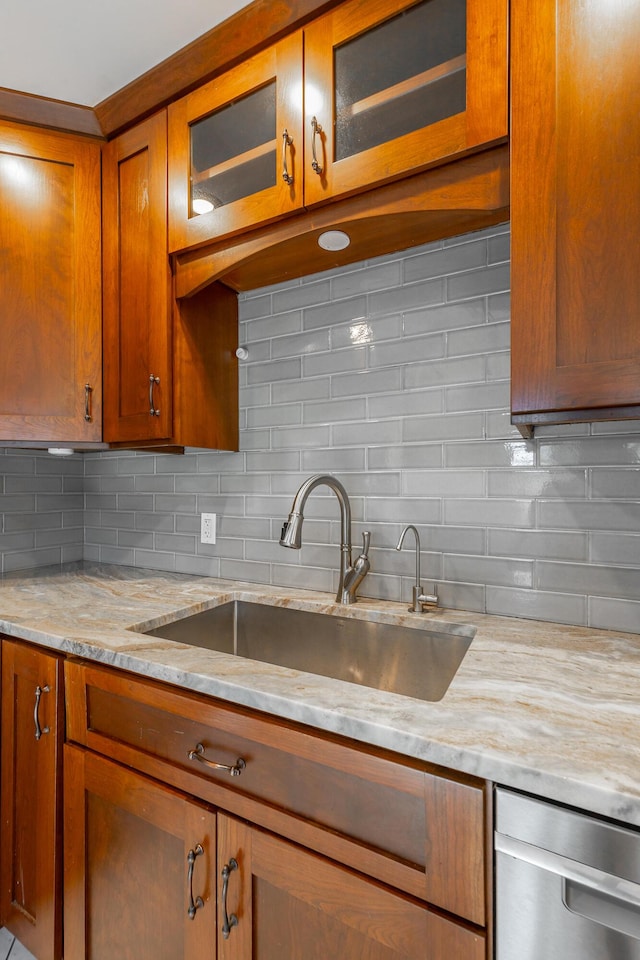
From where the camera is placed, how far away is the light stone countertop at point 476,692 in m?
0.65

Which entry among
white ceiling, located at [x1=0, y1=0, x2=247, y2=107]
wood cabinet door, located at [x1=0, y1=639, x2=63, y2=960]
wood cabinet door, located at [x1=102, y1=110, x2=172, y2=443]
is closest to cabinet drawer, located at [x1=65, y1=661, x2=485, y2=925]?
wood cabinet door, located at [x1=0, y1=639, x2=63, y2=960]

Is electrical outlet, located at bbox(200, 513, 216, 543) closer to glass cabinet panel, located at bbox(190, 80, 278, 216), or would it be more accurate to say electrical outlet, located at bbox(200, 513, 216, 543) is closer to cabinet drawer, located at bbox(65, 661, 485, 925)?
cabinet drawer, located at bbox(65, 661, 485, 925)

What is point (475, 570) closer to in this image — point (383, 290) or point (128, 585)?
point (383, 290)

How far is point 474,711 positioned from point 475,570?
61 cm

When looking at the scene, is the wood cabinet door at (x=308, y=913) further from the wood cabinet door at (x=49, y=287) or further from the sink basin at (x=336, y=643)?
the wood cabinet door at (x=49, y=287)

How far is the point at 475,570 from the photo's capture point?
1.35 meters

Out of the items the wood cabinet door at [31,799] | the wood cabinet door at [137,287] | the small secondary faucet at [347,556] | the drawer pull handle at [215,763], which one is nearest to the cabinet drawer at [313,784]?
the drawer pull handle at [215,763]

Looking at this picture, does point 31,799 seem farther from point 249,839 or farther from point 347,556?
point 347,556

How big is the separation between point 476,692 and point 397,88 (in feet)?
4.19

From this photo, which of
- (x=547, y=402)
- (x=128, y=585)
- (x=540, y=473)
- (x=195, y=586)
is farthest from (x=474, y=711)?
(x=128, y=585)

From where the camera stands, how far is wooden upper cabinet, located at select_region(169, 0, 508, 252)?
1.03 metres

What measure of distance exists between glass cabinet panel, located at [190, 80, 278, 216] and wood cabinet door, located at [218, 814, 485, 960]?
4.86ft

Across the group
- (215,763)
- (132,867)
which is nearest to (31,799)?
(132,867)

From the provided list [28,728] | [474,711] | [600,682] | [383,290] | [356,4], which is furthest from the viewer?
[383,290]
